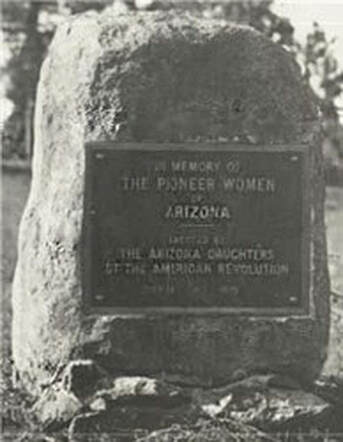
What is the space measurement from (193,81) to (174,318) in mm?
1304

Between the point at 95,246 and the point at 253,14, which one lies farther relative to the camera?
the point at 253,14

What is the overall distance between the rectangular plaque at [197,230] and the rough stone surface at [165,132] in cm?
8

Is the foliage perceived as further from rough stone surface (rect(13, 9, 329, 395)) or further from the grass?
rough stone surface (rect(13, 9, 329, 395))

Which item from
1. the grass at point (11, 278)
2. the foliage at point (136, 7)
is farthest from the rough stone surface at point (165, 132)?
the foliage at point (136, 7)

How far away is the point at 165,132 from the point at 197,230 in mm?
570

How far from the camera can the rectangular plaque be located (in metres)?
5.59

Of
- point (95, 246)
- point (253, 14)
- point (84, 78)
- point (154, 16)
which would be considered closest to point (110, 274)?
point (95, 246)

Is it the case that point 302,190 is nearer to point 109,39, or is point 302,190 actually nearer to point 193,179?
point 193,179

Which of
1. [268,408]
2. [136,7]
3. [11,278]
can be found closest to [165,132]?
[268,408]

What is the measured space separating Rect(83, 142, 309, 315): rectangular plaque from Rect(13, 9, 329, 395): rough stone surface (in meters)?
0.08

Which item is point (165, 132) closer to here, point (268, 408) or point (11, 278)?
point (268, 408)

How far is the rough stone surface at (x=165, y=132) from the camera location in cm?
553

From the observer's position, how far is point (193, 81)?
5.59m

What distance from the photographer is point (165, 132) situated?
5586mm
